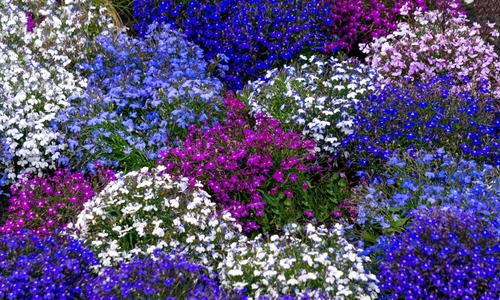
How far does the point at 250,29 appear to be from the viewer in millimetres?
7297

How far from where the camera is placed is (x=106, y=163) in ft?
19.8

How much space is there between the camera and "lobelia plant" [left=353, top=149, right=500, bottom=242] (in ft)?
16.0

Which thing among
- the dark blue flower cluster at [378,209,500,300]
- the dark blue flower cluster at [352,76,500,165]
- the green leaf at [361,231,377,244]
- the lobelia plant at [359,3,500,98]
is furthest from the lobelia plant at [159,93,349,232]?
the lobelia plant at [359,3,500,98]

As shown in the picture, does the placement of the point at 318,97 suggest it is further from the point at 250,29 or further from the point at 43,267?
the point at 43,267

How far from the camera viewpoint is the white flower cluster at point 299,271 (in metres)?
4.24

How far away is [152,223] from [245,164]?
1.12 m

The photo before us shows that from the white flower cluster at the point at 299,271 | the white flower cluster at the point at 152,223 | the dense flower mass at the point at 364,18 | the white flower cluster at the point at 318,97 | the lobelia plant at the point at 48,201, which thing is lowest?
the white flower cluster at the point at 299,271

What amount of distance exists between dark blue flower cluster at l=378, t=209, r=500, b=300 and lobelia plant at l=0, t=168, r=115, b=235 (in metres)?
2.38

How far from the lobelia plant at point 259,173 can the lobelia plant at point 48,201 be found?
0.64 meters

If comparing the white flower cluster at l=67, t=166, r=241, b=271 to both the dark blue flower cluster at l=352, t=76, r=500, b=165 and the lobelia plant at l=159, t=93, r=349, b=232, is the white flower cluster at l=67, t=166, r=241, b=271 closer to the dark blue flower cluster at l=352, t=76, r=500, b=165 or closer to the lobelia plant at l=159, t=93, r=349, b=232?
the lobelia plant at l=159, t=93, r=349, b=232

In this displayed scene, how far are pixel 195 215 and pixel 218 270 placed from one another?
0.39 metres

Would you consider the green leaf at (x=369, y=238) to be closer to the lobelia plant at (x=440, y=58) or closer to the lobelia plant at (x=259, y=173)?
the lobelia plant at (x=259, y=173)

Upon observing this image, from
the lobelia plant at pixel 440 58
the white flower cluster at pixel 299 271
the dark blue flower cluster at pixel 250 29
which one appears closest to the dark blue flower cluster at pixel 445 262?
the white flower cluster at pixel 299 271

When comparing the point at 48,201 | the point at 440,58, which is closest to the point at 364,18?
the point at 440,58
